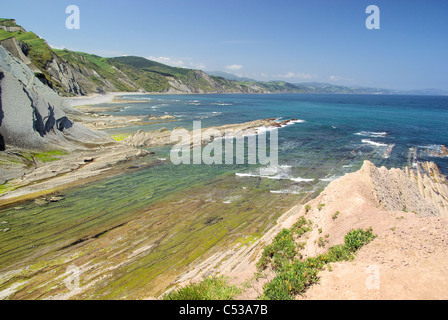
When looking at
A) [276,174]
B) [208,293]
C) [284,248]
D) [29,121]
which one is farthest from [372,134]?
[29,121]

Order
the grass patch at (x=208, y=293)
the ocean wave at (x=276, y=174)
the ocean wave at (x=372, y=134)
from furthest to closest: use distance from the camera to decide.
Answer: the ocean wave at (x=372, y=134) → the ocean wave at (x=276, y=174) → the grass patch at (x=208, y=293)

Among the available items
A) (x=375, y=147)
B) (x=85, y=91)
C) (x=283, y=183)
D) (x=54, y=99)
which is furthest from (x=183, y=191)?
(x=85, y=91)

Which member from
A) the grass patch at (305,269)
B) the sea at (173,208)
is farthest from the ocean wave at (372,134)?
the grass patch at (305,269)

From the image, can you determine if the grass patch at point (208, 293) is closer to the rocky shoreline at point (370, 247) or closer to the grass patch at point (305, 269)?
the rocky shoreline at point (370, 247)

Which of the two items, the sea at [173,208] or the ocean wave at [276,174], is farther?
the ocean wave at [276,174]

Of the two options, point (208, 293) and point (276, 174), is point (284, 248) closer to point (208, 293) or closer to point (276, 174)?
point (208, 293)

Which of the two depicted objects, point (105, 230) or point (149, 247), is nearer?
point (149, 247)

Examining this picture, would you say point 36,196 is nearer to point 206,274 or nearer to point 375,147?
point 206,274
